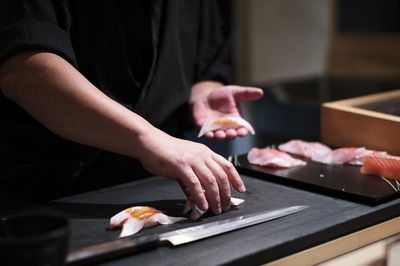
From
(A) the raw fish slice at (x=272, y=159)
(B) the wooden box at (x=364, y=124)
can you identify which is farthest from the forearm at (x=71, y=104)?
(B) the wooden box at (x=364, y=124)

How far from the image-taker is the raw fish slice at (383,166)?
1.32 m

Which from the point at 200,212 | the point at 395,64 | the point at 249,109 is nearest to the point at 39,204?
the point at 200,212

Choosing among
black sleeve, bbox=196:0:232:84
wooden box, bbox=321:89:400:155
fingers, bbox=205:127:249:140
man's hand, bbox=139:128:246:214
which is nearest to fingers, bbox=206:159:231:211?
man's hand, bbox=139:128:246:214

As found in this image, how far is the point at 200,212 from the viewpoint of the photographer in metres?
1.14

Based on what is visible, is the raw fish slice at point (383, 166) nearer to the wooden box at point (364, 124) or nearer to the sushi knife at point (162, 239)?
the wooden box at point (364, 124)

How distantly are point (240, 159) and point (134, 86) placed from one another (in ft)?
0.97

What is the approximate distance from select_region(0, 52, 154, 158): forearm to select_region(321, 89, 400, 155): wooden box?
570mm

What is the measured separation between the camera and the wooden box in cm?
147

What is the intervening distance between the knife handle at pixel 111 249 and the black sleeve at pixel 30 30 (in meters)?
0.39

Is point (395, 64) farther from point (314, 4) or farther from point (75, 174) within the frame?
point (75, 174)

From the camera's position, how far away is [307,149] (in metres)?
1.51

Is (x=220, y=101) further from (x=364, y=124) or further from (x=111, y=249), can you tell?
(x=111, y=249)

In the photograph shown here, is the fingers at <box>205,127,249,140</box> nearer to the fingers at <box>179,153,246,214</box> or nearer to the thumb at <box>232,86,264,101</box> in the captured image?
the thumb at <box>232,86,264,101</box>

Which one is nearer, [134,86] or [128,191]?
[128,191]
